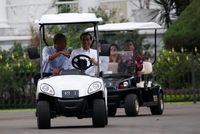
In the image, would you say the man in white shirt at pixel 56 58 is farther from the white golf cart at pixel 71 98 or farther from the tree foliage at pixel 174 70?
the tree foliage at pixel 174 70

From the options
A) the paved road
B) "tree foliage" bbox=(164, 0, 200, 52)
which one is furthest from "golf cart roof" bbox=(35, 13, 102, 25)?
"tree foliage" bbox=(164, 0, 200, 52)

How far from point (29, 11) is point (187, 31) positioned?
59.1ft

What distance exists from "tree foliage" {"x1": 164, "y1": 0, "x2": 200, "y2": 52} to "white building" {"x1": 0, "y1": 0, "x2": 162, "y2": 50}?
12.2 m

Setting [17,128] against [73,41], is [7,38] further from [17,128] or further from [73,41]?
[17,128]

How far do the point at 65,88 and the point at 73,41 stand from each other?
849 inches

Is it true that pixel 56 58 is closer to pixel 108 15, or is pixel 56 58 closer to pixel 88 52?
pixel 88 52

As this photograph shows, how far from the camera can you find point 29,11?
51594 millimetres

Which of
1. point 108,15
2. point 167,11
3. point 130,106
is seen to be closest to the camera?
point 130,106

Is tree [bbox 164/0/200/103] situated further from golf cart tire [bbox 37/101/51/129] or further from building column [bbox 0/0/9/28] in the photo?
building column [bbox 0/0/9/28]

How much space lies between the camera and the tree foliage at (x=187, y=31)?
34.4 m

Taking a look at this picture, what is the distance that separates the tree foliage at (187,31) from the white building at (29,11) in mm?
12170

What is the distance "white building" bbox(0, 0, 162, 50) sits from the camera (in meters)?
49.0

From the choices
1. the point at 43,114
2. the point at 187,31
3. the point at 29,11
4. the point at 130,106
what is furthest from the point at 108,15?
the point at 43,114

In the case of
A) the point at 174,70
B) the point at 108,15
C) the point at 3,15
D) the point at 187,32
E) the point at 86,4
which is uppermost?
the point at 86,4
